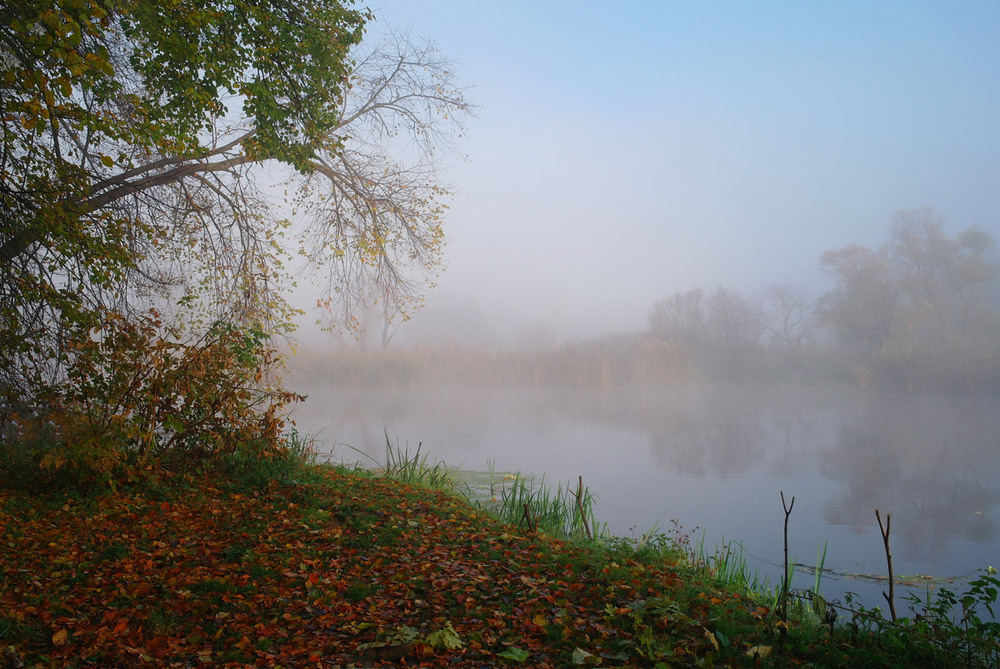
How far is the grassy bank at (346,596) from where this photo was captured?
3172mm

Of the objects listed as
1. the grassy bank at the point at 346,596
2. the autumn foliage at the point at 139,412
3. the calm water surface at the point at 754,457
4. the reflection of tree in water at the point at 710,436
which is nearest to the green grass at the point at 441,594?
the grassy bank at the point at 346,596

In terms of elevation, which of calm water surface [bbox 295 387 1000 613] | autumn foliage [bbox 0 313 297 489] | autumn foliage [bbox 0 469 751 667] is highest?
autumn foliage [bbox 0 313 297 489]

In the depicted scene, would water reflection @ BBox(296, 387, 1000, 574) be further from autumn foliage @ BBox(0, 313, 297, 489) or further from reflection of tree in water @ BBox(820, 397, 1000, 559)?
autumn foliage @ BBox(0, 313, 297, 489)

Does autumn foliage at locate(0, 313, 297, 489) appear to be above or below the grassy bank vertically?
above

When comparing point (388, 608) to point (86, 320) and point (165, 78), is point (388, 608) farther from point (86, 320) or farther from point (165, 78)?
point (165, 78)

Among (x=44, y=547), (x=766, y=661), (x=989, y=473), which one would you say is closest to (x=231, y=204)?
(x=44, y=547)

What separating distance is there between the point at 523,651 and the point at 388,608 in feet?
3.27

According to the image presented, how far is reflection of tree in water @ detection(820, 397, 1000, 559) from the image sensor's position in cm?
854

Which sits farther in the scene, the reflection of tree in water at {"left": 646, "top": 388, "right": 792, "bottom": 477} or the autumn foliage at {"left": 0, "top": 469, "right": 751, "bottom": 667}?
the reflection of tree in water at {"left": 646, "top": 388, "right": 792, "bottom": 477}

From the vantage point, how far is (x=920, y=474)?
38.5ft

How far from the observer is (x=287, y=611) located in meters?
3.67

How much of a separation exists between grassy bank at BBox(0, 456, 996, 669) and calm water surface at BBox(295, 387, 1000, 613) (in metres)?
2.97

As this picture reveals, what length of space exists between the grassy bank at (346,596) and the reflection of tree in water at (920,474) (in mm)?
5350

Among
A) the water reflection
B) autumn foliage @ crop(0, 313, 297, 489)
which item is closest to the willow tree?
autumn foliage @ crop(0, 313, 297, 489)
